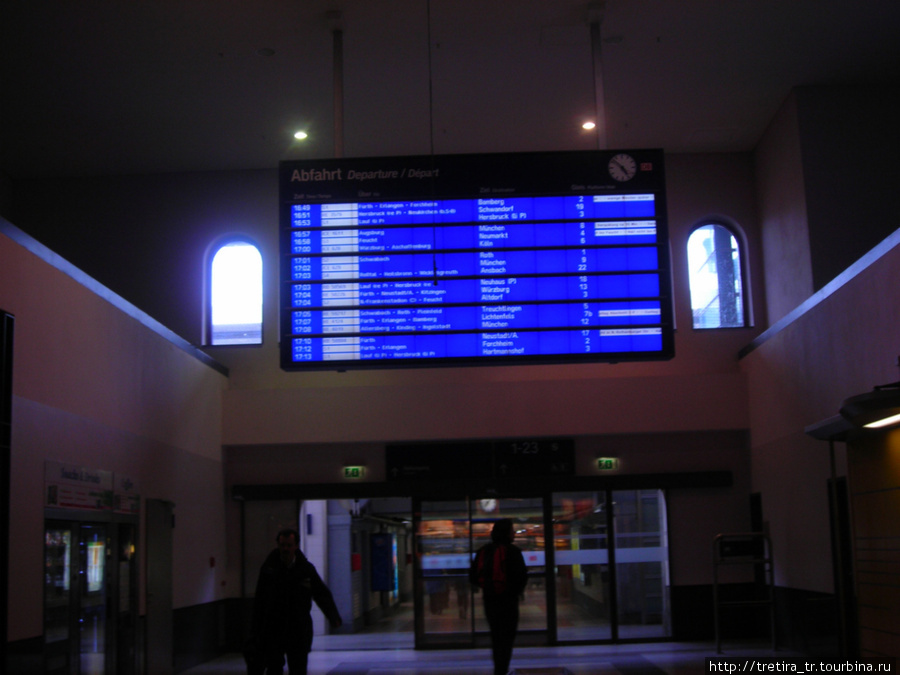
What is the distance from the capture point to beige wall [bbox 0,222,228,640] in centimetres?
675

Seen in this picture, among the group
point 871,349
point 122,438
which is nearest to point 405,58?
point 122,438

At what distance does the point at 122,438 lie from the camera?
879 centimetres

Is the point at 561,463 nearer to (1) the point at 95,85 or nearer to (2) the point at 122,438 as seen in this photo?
(2) the point at 122,438

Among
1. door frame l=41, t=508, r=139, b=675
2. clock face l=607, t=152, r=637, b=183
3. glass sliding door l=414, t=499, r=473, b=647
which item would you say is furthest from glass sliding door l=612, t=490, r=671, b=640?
door frame l=41, t=508, r=139, b=675

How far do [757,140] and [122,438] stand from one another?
8.69 metres

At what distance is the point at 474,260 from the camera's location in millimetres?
7539

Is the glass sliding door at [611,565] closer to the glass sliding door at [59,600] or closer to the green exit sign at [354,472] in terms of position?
the green exit sign at [354,472]

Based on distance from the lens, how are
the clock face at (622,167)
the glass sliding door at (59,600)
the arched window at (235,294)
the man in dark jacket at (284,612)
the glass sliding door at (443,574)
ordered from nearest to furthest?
the man in dark jacket at (284,612) → the glass sliding door at (59,600) → the clock face at (622,167) → the glass sliding door at (443,574) → the arched window at (235,294)

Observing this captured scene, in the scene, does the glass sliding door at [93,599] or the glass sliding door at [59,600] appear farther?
the glass sliding door at [93,599]

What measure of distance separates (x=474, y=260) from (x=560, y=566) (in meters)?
6.08

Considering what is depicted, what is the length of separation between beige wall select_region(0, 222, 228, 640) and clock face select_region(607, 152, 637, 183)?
445cm

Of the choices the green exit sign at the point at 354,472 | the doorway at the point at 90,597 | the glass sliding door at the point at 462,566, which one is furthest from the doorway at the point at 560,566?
the doorway at the point at 90,597

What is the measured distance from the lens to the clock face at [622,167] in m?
7.52

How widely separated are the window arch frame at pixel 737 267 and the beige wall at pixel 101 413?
20.7 ft
